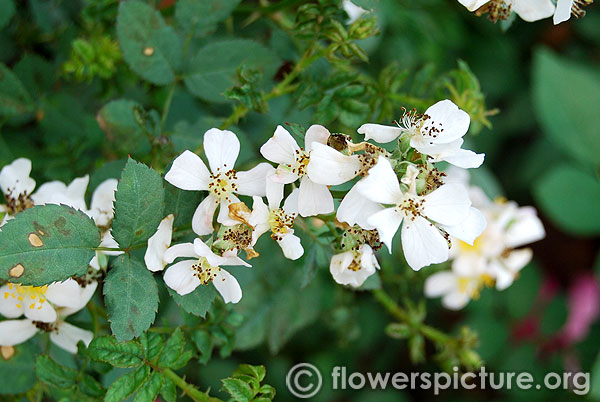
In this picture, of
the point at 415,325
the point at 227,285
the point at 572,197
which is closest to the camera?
the point at 227,285

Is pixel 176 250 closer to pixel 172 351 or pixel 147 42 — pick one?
pixel 172 351

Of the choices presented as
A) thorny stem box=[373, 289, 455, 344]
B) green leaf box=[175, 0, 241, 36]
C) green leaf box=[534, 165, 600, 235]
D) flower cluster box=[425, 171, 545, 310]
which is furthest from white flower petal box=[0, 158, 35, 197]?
green leaf box=[534, 165, 600, 235]

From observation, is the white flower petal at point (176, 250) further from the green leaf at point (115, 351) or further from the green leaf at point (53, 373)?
the green leaf at point (53, 373)

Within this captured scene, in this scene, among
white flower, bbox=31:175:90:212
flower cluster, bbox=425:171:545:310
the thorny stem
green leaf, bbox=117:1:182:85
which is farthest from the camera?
flower cluster, bbox=425:171:545:310

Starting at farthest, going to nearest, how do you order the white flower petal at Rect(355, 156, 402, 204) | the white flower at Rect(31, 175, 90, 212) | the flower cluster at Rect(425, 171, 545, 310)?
the flower cluster at Rect(425, 171, 545, 310) → the white flower at Rect(31, 175, 90, 212) → the white flower petal at Rect(355, 156, 402, 204)

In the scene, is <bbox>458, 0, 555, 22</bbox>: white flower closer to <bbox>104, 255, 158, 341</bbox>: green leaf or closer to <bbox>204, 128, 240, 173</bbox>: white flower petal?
<bbox>204, 128, 240, 173</bbox>: white flower petal

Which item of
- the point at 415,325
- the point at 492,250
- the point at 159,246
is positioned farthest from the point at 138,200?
the point at 492,250

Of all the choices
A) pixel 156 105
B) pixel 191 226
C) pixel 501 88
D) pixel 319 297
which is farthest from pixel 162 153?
pixel 501 88
